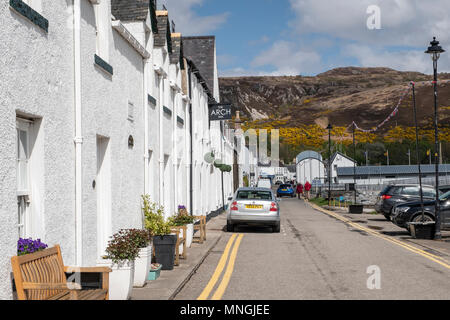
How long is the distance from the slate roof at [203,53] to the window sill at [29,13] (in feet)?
81.0

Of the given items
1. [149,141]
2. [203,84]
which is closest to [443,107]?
[203,84]

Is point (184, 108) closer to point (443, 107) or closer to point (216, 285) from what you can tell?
point (216, 285)

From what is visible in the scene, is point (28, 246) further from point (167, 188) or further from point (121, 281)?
point (167, 188)

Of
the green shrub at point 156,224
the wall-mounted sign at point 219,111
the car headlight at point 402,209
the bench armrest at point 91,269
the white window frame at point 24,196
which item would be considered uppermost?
the wall-mounted sign at point 219,111

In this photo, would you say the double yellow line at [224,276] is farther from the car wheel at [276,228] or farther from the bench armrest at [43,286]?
the car wheel at [276,228]

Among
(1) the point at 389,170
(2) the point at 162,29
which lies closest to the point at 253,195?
(2) the point at 162,29

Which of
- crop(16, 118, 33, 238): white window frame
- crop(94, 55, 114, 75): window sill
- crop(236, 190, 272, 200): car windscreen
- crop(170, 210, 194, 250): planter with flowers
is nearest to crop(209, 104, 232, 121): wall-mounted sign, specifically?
crop(236, 190, 272, 200): car windscreen

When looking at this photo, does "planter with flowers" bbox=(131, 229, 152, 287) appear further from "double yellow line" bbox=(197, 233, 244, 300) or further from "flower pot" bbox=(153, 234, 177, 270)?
"flower pot" bbox=(153, 234, 177, 270)

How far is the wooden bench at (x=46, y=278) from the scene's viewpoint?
5664 mm

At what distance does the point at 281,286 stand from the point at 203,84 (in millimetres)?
18320

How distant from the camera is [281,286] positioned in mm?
9383

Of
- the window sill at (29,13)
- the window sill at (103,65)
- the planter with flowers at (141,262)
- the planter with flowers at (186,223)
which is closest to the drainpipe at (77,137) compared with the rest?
the planter with flowers at (141,262)

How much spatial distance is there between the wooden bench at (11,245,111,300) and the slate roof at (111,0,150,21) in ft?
25.7

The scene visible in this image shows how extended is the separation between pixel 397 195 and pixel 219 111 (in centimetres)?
966
